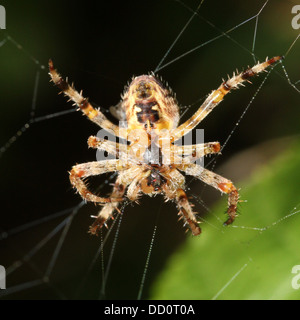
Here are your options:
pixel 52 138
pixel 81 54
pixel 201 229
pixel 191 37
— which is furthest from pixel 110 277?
pixel 191 37

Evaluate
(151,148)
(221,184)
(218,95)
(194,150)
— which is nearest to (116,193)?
(151,148)

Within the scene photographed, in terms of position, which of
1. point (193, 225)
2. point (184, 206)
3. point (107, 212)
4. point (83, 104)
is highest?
point (83, 104)

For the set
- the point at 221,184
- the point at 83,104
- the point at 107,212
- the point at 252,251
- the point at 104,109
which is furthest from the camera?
the point at 104,109

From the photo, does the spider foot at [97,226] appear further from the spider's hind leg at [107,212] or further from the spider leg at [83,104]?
the spider leg at [83,104]

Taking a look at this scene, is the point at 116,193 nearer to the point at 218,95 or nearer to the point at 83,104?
the point at 83,104

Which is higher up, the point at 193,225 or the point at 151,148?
the point at 151,148

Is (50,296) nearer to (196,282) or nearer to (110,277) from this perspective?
(110,277)
